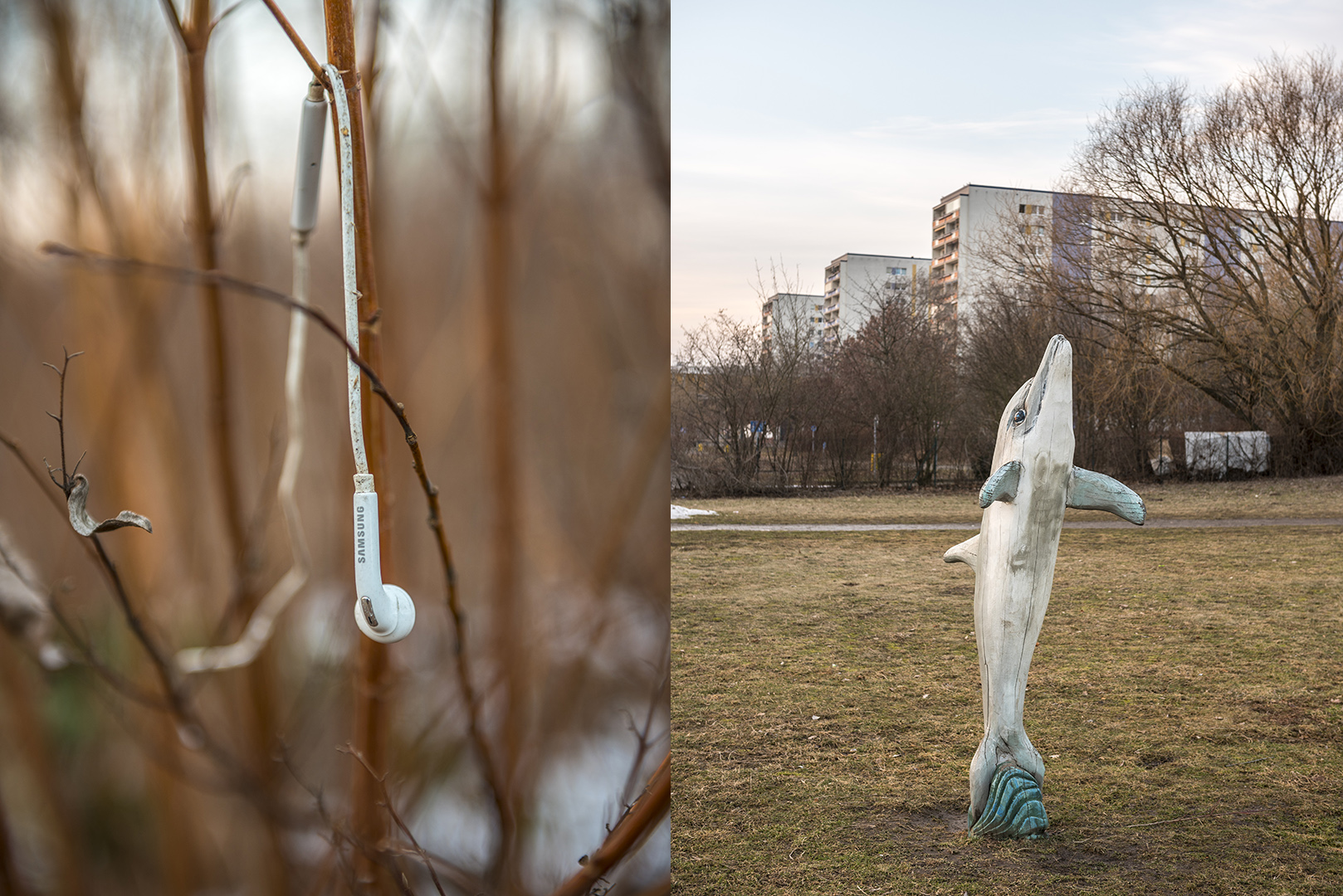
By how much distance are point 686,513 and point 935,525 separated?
281 centimetres

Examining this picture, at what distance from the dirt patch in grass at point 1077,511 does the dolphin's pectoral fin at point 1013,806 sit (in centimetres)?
734

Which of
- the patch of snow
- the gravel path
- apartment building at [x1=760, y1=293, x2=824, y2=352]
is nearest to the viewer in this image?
the gravel path

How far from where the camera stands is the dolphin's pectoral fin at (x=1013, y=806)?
253 cm

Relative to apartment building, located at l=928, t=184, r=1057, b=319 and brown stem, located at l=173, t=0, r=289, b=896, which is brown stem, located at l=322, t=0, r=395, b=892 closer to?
brown stem, located at l=173, t=0, r=289, b=896

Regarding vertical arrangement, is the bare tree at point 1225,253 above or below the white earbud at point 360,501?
above

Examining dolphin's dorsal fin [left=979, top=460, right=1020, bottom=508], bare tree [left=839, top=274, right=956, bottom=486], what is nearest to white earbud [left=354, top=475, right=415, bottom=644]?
dolphin's dorsal fin [left=979, top=460, right=1020, bottom=508]

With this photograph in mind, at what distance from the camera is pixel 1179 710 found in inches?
145

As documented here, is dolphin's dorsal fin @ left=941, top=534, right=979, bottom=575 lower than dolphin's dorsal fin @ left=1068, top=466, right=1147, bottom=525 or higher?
lower

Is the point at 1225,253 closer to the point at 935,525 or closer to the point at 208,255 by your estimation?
the point at 935,525

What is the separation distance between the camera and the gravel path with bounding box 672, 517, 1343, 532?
885cm

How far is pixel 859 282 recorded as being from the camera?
33969 millimetres

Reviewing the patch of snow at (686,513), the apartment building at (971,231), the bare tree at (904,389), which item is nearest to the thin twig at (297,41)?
the patch of snow at (686,513)

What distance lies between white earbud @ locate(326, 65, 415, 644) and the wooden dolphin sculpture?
1.87m

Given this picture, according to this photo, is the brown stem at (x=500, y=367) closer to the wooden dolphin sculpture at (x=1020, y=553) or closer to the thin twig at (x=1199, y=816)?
the wooden dolphin sculpture at (x=1020, y=553)
